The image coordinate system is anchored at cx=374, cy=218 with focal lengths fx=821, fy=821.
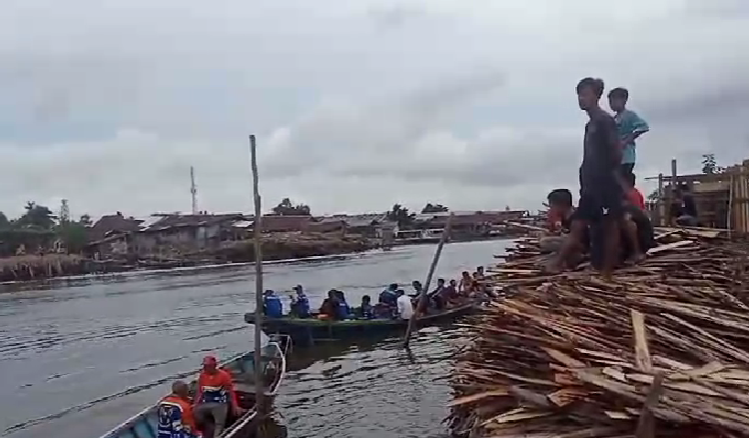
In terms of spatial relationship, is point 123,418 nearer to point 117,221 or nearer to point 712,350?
point 712,350

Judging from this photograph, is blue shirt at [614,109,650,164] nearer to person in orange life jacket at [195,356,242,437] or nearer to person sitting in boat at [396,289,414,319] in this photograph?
person in orange life jacket at [195,356,242,437]

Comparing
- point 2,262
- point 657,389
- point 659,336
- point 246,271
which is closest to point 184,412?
point 659,336

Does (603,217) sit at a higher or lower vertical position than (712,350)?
higher

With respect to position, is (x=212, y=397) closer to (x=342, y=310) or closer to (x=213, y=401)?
(x=213, y=401)

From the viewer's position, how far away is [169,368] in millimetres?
25094

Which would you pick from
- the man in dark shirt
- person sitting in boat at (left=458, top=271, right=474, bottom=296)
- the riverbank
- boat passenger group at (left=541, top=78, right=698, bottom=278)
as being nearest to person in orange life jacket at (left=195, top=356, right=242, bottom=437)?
boat passenger group at (left=541, top=78, right=698, bottom=278)

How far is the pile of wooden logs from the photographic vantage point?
407cm

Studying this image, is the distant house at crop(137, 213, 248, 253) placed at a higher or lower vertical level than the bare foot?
higher

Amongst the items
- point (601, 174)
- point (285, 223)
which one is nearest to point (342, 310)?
point (601, 174)

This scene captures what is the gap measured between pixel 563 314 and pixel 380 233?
106400 millimetres

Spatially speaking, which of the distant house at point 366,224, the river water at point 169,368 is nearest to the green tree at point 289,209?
the distant house at point 366,224

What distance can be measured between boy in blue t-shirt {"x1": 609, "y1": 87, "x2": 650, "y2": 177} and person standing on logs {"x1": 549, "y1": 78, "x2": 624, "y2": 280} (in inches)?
62.8

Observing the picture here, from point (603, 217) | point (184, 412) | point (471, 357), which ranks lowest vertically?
point (184, 412)

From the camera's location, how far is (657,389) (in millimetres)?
3945
